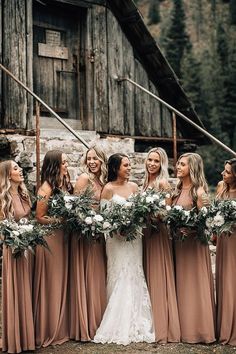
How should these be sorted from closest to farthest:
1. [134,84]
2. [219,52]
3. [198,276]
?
1. [198,276]
2. [134,84]
3. [219,52]

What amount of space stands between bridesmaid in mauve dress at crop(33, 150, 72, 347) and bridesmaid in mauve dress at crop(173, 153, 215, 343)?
4.15 ft

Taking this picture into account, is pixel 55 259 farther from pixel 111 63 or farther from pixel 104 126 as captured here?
pixel 111 63

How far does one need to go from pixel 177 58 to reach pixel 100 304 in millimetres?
48578

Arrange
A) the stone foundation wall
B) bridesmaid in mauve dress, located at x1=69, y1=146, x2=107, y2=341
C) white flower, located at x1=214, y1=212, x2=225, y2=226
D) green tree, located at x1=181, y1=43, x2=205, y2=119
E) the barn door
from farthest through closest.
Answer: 1. green tree, located at x1=181, y1=43, x2=205, y2=119
2. the barn door
3. the stone foundation wall
4. bridesmaid in mauve dress, located at x1=69, y1=146, x2=107, y2=341
5. white flower, located at x1=214, y1=212, x2=225, y2=226

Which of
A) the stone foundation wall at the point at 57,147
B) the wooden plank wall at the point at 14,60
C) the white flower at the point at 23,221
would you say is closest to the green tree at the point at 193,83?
the stone foundation wall at the point at 57,147

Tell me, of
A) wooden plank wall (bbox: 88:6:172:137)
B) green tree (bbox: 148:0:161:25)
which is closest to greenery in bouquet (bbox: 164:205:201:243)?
wooden plank wall (bbox: 88:6:172:137)

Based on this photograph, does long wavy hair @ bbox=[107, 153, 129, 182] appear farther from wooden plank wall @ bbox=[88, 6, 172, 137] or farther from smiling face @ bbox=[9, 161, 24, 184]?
wooden plank wall @ bbox=[88, 6, 172, 137]

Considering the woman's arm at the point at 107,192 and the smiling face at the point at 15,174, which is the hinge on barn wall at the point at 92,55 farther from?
the smiling face at the point at 15,174

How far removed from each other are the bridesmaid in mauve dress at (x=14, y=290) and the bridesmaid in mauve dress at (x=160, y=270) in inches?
52.2

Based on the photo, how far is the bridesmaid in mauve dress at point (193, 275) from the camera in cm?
620

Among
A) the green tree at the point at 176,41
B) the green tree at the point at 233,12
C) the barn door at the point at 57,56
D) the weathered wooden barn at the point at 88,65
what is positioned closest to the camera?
the weathered wooden barn at the point at 88,65

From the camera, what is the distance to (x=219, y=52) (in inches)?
2077

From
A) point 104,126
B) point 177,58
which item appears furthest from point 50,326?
point 177,58

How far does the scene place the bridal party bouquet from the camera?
5969 millimetres
